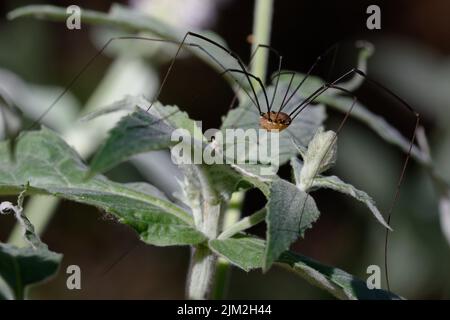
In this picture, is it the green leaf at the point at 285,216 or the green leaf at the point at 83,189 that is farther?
the green leaf at the point at 83,189

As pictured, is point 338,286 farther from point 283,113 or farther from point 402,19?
point 402,19

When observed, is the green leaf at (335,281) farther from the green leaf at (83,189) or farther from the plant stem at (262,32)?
the plant stem at (262,32)

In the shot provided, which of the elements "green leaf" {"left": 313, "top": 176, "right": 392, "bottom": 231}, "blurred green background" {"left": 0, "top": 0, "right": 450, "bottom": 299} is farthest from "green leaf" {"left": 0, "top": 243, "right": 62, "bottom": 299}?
"blurred green background" {"left": 0, "top": 0, "right": 450, "bottom": 299}

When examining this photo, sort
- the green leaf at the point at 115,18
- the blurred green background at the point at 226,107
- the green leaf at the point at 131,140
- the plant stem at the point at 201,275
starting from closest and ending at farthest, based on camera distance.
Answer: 1. the green leaf at the point at 131,140
2. the plant stem at the point at 201,275
3. the green leaf at the point at 115,18
4. the blurred green background at the point at 226,107

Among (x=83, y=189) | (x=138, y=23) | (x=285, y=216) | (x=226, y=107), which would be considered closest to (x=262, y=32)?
(x=138, y=23)

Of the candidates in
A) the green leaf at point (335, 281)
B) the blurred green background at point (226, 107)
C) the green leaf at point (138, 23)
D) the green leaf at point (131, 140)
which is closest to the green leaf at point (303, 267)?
the green leaf at point (335, 281)

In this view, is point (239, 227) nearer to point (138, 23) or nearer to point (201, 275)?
point (201, 275)

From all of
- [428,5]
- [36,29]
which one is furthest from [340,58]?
Answer: [36,29]
